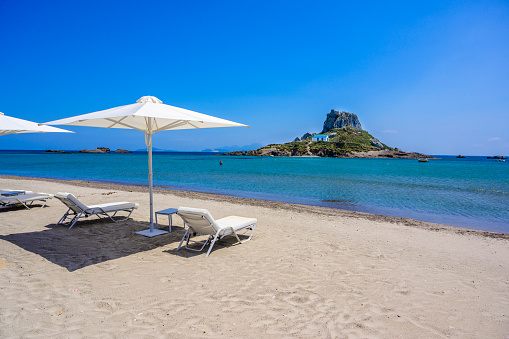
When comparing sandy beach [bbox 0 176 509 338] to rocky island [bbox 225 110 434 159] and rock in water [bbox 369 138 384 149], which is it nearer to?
rocky island [bbox 225 110 434 159]

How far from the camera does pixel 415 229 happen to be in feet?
28.8

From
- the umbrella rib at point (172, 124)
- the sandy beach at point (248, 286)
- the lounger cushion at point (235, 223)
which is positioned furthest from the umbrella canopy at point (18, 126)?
the lounger cushion at point (235, 223)

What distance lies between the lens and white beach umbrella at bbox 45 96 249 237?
5.11 metres

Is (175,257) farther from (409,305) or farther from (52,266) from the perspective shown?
(409,305)

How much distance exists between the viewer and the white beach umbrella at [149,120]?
511 cm

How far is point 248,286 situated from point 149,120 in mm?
4057

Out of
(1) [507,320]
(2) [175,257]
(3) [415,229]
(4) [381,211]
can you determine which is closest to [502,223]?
(4) [381,211]

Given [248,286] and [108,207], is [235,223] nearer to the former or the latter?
[248,286]

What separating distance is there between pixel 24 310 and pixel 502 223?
1486 centimetres

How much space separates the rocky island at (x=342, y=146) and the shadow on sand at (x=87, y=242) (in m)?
110

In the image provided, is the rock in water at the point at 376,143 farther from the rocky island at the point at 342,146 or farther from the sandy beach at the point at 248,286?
the sandy beach at the point at 248,286

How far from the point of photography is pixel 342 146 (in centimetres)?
12150

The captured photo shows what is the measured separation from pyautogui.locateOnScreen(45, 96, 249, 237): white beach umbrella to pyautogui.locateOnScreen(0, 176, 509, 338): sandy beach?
6.26ft

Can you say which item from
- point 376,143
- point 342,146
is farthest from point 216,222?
point 376,143
